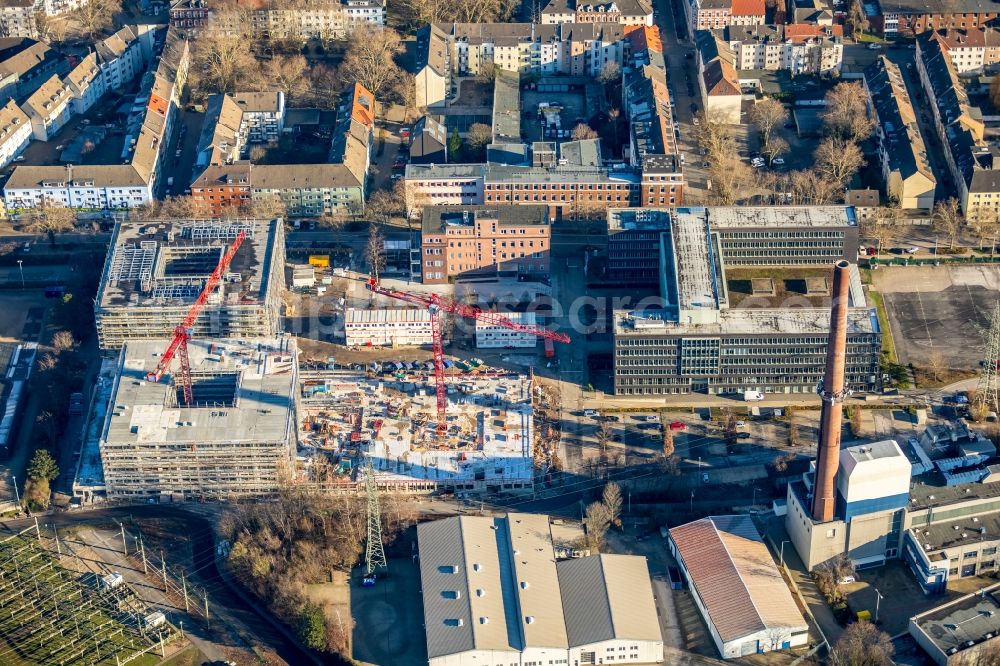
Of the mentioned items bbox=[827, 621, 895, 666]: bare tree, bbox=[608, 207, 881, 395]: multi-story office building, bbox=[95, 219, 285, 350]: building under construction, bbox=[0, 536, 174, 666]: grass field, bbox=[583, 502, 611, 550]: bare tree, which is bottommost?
bbox=[827, 621, 895, 666]: bare tree

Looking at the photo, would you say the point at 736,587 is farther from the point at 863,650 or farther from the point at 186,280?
the point at 186,280

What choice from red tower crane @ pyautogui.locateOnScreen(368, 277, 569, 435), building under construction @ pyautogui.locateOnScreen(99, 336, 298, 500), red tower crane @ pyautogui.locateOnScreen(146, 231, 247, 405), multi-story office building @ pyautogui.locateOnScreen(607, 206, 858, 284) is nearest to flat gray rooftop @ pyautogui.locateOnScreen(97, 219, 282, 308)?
red tower crane @ pyautogui.locateOnScreen(146, 231, 247, 405)

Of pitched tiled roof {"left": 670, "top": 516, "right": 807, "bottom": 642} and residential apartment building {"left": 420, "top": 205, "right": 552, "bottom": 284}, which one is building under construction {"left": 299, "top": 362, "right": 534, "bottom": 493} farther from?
pitched tiled roof {"left": 670, "top": 516, "right": 807, "bottom": 642}

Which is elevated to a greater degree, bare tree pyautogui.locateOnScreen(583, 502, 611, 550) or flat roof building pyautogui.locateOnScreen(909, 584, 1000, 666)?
bare tree pyautogui.locateOnScreen(583, 502, 611, 550)

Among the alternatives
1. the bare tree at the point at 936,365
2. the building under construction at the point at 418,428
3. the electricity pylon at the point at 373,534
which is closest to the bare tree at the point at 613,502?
the building under construction at the point at 418,428

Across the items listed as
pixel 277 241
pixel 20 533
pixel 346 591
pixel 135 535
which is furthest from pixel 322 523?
pixel 277 241
